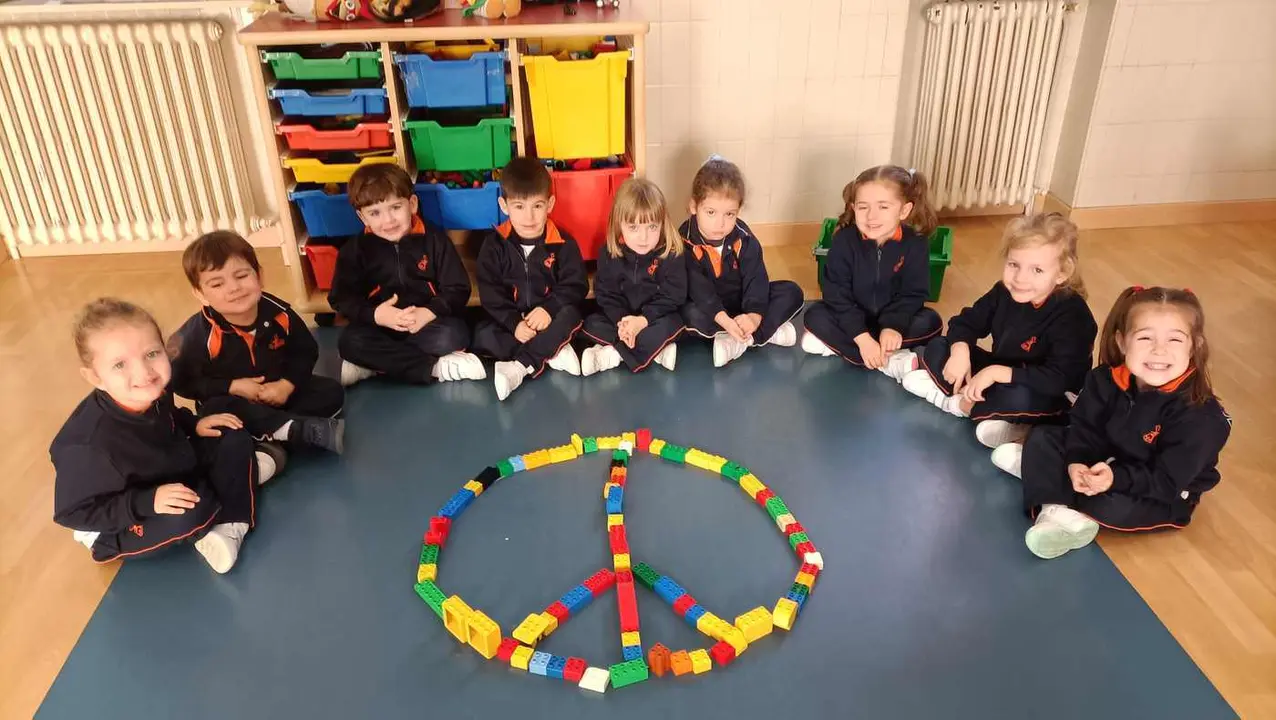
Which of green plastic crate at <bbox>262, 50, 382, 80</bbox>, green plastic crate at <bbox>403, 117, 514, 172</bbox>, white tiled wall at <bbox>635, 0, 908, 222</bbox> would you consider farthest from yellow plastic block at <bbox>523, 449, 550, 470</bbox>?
white tiled wall at <bbox>635, 0, 908, 222</bbox>

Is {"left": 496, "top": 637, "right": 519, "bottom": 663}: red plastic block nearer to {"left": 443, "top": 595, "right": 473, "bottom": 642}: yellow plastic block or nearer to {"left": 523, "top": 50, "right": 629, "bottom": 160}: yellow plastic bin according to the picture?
{"left": 443, "top": 595, "right": 473, "bottom": 642}: yellow plastic block

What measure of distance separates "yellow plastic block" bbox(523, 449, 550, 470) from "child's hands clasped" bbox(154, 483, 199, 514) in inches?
33.7

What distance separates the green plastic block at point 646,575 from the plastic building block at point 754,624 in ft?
0.73

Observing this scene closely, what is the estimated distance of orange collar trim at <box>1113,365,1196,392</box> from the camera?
219cm

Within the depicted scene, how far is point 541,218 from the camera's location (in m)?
3.09

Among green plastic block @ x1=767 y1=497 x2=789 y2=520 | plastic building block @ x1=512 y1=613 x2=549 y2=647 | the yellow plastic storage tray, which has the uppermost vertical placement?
the yellow plastic storage tray

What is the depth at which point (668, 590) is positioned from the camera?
84.4 inches

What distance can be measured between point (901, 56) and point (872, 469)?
1.91 meters

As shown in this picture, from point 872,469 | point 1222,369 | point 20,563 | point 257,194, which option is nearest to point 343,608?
point 20,563

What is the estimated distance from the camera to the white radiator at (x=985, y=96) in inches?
146

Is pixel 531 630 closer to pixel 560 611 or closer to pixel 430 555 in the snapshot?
pixel 560 611

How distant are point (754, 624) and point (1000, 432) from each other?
1.08 meters

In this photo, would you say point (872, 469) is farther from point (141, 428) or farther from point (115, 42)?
point (115, 42)

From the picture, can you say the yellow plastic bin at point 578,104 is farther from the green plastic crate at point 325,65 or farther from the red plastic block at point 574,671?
the red plastic block at point 574,671
